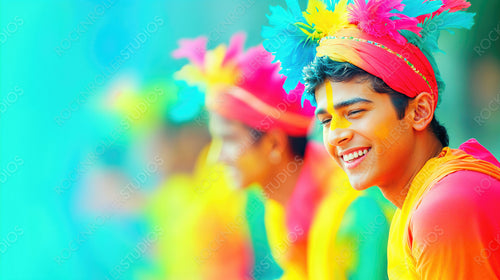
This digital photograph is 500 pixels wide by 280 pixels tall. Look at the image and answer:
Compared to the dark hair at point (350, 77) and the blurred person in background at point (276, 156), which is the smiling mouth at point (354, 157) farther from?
the blurred person in background at point (276, 156)

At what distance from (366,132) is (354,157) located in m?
0.09

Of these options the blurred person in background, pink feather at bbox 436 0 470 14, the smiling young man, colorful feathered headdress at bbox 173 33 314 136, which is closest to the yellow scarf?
the smiling young man

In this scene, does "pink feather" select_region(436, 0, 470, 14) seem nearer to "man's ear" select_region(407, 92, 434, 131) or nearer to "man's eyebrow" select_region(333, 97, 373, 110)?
"man's ear" select_region(407, 92, 434, 131)

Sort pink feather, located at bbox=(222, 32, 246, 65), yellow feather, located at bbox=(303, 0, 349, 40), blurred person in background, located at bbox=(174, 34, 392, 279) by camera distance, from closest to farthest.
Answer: yellow feather, located at bbox=(303, 0, 349, 40) → blurred person in background, located at bbox=(174, 34, 392, 279) → pink feather, located at bbox=(222, 32, 246, 65)

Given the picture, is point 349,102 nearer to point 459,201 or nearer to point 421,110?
point 421,110

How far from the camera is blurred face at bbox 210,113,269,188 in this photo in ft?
8.02

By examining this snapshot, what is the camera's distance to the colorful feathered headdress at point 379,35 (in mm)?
1476

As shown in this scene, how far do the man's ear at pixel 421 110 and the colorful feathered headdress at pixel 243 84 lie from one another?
0.94 metres

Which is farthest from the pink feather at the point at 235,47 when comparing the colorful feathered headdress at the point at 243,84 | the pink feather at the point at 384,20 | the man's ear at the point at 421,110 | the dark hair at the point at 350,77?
the man's ear at the point at 421,110

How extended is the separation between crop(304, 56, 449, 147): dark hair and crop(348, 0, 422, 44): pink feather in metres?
0.13

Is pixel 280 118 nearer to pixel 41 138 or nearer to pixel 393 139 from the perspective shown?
pixel 393 139

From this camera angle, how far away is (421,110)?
1.50m

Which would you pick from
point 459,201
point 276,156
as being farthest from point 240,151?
point 459,201

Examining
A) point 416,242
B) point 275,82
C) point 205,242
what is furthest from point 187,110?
point 416,242
